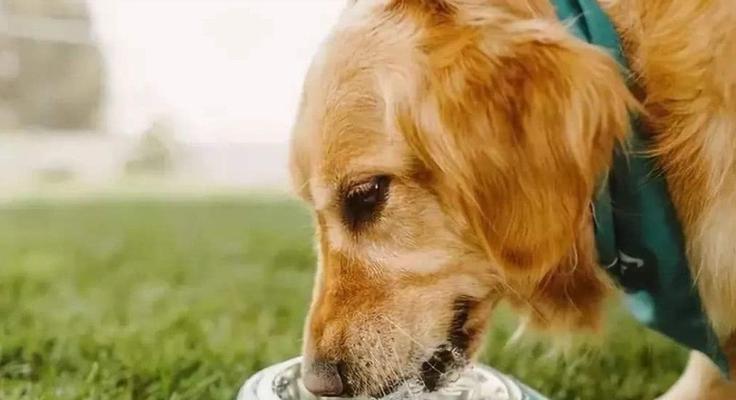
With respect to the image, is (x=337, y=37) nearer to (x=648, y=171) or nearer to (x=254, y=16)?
(x=648, y=171)

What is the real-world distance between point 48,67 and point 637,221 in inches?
58.2

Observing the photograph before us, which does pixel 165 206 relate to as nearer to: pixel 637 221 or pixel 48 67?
pixel 48 67

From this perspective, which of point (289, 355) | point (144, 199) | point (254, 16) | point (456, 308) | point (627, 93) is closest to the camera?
point (627, 93)

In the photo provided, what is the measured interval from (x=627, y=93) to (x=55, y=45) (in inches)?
56.9

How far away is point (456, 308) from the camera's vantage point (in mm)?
918

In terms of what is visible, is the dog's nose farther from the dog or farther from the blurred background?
the blurred background

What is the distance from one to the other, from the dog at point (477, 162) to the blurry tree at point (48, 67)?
3.88 ft

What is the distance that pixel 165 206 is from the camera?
2.00 m

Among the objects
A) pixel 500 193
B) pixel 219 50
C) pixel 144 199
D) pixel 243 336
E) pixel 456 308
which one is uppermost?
pixel 500 193

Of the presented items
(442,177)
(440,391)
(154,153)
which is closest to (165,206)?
(154,153)

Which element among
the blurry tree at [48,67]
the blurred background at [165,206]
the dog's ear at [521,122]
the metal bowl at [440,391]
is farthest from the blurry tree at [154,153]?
the dog's ear at [521,122]

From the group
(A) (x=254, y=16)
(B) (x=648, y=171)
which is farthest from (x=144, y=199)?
(B) (x=648, y=171)

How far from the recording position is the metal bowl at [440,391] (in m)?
0.99

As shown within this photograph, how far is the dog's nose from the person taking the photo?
36.3 inches
